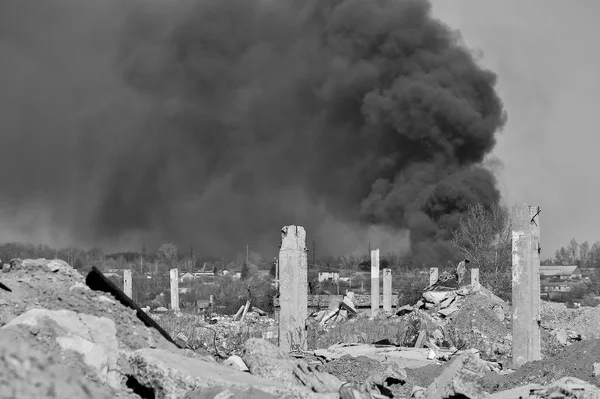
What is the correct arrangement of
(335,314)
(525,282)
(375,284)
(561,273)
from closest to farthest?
(525,282), (335,314), (375,284), (561,273)

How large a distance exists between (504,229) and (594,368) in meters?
23.6

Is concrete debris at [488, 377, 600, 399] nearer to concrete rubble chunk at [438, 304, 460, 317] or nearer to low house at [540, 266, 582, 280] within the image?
concrete rubble chunk at [438, 304, 460, 317]

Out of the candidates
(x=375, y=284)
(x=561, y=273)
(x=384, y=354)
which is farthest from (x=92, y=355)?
(x=561, y=273)

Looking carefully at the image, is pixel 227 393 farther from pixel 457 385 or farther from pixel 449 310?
pixel 449 310

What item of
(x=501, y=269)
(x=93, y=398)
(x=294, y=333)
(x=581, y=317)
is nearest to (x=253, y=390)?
(x=93, y=398)

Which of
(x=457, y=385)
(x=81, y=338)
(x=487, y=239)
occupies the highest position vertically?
(x=487, y=239)

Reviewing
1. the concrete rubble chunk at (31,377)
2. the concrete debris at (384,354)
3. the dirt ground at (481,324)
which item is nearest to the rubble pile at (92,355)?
the concrete rubble chunk at (31,377)

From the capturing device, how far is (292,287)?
1031 cm

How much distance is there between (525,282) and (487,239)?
21.8m

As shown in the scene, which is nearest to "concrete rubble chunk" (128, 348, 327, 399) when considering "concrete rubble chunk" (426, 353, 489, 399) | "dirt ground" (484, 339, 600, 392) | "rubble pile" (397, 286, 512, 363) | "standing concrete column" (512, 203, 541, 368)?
"concrete rubble chunk" (426, 353, 489, 399)

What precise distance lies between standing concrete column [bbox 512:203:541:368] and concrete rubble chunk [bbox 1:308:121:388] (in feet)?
20.5

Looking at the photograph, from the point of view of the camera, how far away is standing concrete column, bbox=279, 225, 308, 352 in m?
10.3

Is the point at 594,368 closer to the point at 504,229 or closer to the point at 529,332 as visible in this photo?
the point at 529,332

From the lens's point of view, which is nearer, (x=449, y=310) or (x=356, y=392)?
(x=356, y=392)
